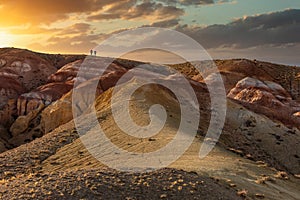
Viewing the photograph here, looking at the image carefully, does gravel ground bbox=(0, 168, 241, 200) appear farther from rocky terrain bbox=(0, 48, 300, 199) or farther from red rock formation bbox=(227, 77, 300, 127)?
red rock formation bbox=(227, 77, 300, 127)

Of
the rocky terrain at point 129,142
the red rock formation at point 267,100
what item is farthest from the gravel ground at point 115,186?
the red rock formation at point 267,100

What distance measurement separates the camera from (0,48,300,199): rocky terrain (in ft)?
66.9

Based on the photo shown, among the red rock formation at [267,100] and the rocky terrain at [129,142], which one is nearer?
the rocky terrain at [129,142]

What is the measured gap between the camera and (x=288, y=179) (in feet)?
103

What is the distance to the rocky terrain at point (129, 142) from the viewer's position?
20391mm

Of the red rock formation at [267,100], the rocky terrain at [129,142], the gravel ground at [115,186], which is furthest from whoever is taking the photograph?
the red rock formation at [267,100]

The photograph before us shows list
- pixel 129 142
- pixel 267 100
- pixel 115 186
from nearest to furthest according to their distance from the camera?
pixel 115 186 < pixel 129 142 < pixel 267 100

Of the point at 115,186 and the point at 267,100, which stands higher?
the point at 115,186

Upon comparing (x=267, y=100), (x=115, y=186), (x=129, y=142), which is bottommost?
(x=267, y=100)

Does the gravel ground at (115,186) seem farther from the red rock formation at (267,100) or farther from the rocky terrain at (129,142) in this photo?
the red rock formation at (267,100)

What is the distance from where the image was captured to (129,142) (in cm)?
3456

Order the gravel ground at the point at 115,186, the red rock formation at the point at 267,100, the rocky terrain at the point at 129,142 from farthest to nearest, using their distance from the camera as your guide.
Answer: the red rock formation at the point at 267,100 < the rocky terrain at the point at 129,142 < the gravel ground at the point at 115,186

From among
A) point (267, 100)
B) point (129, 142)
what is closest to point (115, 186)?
point (129, 142)

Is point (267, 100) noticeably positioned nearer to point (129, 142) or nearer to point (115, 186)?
point (129, 142)
